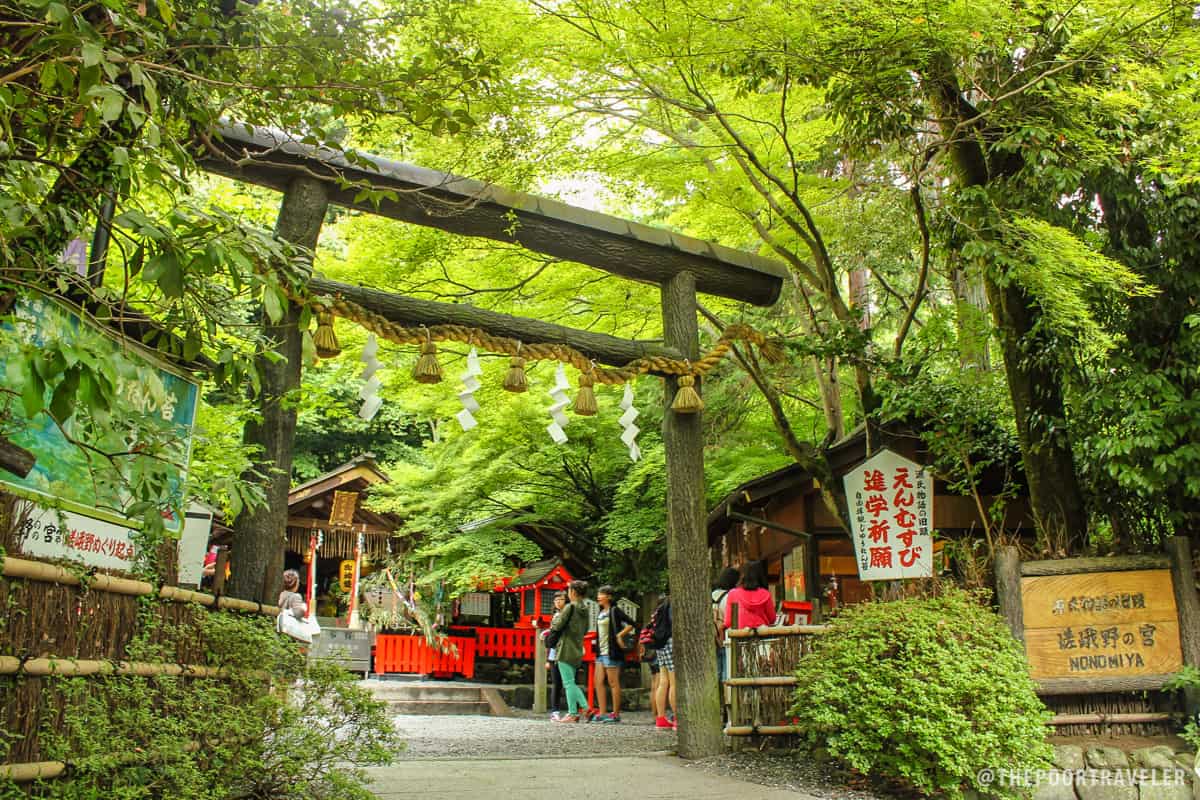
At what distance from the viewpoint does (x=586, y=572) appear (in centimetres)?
1656

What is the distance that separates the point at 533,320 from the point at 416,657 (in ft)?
35.1

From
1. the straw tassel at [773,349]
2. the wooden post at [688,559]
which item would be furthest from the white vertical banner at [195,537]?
the straw tassel at [773,349]

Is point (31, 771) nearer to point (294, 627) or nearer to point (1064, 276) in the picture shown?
point (294, 627)

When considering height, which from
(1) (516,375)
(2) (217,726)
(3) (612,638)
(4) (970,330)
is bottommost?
(2) (217,726)

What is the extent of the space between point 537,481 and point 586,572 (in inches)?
101

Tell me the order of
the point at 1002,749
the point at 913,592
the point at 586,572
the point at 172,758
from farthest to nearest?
the point at 586,572
the point at 913,592
the point at 1002,749
the point at 172,758

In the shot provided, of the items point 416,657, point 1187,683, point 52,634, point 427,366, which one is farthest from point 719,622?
point 416,657

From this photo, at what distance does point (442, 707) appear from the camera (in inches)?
543

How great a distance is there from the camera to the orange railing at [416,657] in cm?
1603

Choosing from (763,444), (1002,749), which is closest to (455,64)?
(1002,749)

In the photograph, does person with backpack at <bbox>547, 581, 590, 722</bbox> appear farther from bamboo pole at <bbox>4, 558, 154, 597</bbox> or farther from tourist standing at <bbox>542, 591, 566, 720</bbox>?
bamboo pole at <bbox>4, 558, 154, 597</bbox>

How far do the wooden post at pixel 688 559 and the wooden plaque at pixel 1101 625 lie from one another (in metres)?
2.54

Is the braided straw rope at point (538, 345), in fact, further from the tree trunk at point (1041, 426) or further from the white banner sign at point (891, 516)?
the tree trunk at point (1041, 426)

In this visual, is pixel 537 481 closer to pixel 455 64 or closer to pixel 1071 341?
pixel 1071 341
